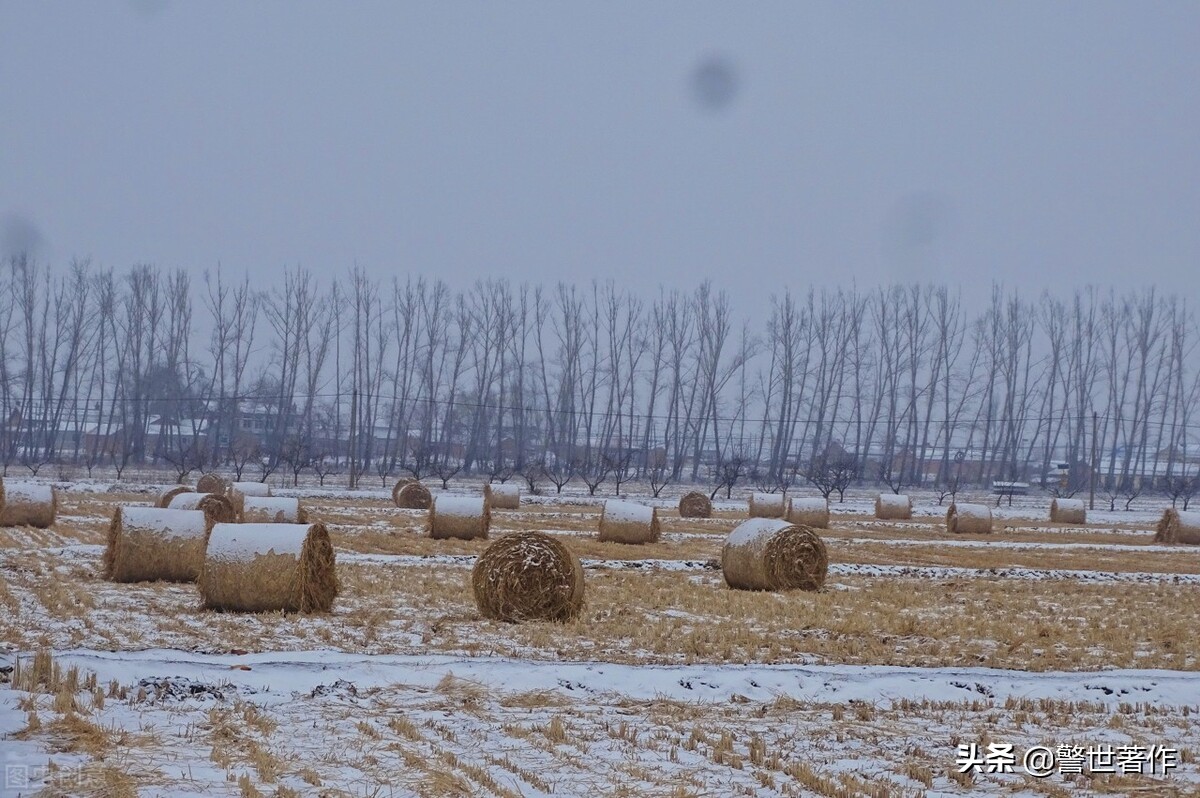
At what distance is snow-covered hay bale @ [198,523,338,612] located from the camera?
39.9 ft

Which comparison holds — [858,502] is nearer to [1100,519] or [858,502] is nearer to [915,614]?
[1100,519]

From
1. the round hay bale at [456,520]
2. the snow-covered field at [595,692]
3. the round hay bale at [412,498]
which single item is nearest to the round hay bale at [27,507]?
the round hay bale at [456,520]

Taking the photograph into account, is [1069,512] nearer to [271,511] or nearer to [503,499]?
[503,499]

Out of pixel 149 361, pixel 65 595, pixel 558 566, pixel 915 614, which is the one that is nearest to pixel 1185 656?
pixel 915 614

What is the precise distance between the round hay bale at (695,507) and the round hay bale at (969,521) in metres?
7.23

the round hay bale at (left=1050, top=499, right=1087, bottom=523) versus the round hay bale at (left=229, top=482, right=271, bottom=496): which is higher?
the round hay bale at (left=1050, top=499, right=1087, bottom=523)

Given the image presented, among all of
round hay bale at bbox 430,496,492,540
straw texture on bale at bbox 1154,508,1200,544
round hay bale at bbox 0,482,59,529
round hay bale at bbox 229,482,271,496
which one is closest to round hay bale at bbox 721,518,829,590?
round hay bale at bbox 430,496,492,540

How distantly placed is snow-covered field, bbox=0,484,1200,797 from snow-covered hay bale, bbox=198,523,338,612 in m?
0.34

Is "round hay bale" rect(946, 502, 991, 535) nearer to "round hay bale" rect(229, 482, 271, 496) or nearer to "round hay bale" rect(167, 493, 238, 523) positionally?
"round hay bale" rect(229, 482, 271, 496)

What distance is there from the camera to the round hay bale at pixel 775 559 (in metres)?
16.3

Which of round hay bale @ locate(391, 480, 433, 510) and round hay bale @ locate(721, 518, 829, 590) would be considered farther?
round hay bale @ locate(391, 480, 433, 510)

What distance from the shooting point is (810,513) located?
32750mm

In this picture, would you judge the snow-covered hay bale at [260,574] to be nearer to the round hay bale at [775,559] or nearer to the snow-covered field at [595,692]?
the snow-covered field at [595,692]

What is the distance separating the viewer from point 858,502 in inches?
1988
